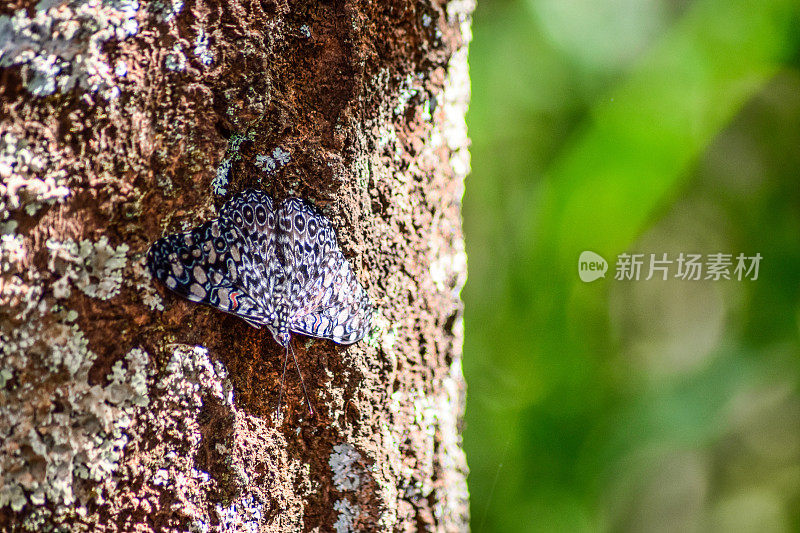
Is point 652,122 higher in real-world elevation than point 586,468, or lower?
higher

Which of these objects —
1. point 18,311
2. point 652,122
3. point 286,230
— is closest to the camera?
point 18,311

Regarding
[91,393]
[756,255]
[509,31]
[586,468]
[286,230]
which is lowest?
[586,468]

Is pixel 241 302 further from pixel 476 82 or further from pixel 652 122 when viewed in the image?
pixel 652 122

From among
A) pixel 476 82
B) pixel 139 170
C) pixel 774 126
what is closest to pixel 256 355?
pixel 139 170
